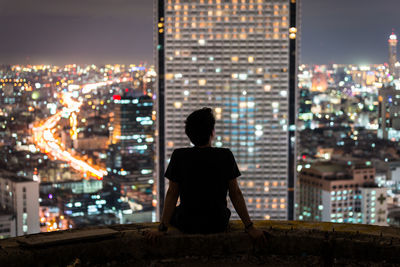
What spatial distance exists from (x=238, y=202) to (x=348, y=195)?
24403 mm

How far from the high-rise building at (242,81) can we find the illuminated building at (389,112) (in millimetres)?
8012

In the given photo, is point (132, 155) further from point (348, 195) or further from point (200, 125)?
point (200, 125)

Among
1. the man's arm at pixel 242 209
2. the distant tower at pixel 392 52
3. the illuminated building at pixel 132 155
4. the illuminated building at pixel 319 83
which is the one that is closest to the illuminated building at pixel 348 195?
the distant tower at pixel 392 52

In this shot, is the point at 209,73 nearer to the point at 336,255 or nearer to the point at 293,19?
the point at 293,19

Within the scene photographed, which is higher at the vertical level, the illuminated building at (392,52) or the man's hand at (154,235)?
the illuminated building at (392,52)

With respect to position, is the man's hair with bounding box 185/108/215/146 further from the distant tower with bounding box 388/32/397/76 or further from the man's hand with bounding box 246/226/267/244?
the distant tower with bounding box 388/32/397/76

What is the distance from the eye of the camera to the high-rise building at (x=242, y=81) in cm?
2727

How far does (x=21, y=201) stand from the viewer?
741 inches

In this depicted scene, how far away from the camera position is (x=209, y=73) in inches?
1104

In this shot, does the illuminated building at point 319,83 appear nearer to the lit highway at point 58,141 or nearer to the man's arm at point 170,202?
the lit highway at point 58,141

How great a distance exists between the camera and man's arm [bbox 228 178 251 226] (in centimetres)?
227

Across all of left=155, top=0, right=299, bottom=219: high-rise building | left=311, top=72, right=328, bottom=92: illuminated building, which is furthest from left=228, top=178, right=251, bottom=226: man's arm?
left=311, top=72, right=328, bottom=92: illuminated building

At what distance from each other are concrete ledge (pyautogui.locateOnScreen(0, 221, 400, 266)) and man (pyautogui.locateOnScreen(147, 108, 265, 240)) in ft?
0.17

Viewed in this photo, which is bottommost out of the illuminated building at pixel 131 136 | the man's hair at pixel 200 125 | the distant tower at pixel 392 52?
the illuminated building at pixel 131 136
